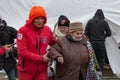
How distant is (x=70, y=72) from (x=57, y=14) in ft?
17.3

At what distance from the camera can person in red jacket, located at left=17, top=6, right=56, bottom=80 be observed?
15.5 feet

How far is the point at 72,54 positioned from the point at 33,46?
58cm

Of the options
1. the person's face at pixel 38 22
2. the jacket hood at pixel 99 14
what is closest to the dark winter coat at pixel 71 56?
the person's face at pixel 38 22

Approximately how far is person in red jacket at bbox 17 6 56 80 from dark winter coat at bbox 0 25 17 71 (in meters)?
1.16

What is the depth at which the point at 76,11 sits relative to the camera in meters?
9.65

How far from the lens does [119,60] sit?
9617 mm

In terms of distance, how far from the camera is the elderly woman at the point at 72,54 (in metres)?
4.54

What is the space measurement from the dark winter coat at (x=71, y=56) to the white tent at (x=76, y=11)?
4.86 metres

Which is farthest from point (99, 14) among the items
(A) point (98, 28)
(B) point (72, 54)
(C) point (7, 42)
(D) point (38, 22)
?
(B) point (72, 54)

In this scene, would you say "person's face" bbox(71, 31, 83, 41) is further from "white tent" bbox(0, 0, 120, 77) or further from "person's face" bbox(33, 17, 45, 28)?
"white tent" bbox(0, 0, 120, 77)

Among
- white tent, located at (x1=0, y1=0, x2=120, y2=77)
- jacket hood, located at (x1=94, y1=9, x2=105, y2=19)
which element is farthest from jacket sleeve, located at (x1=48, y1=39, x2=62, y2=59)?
white tent, located at (x1=0, y1=0, x2=120, y2=77)

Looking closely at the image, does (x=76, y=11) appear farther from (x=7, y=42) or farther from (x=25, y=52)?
(x=25, y=52)

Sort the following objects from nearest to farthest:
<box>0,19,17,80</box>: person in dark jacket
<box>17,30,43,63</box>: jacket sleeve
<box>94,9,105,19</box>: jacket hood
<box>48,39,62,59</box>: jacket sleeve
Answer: <box>48,39,62,59</box>: jacket sleeve → <box>17,30,43,63</box>: jacket sleeve → <box>0,19,17,80</box>: person in dark jacket → <box>94,9,105,19</box>: jacket hood

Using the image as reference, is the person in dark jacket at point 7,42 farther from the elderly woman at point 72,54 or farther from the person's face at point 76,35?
the person's face at point 76,35
